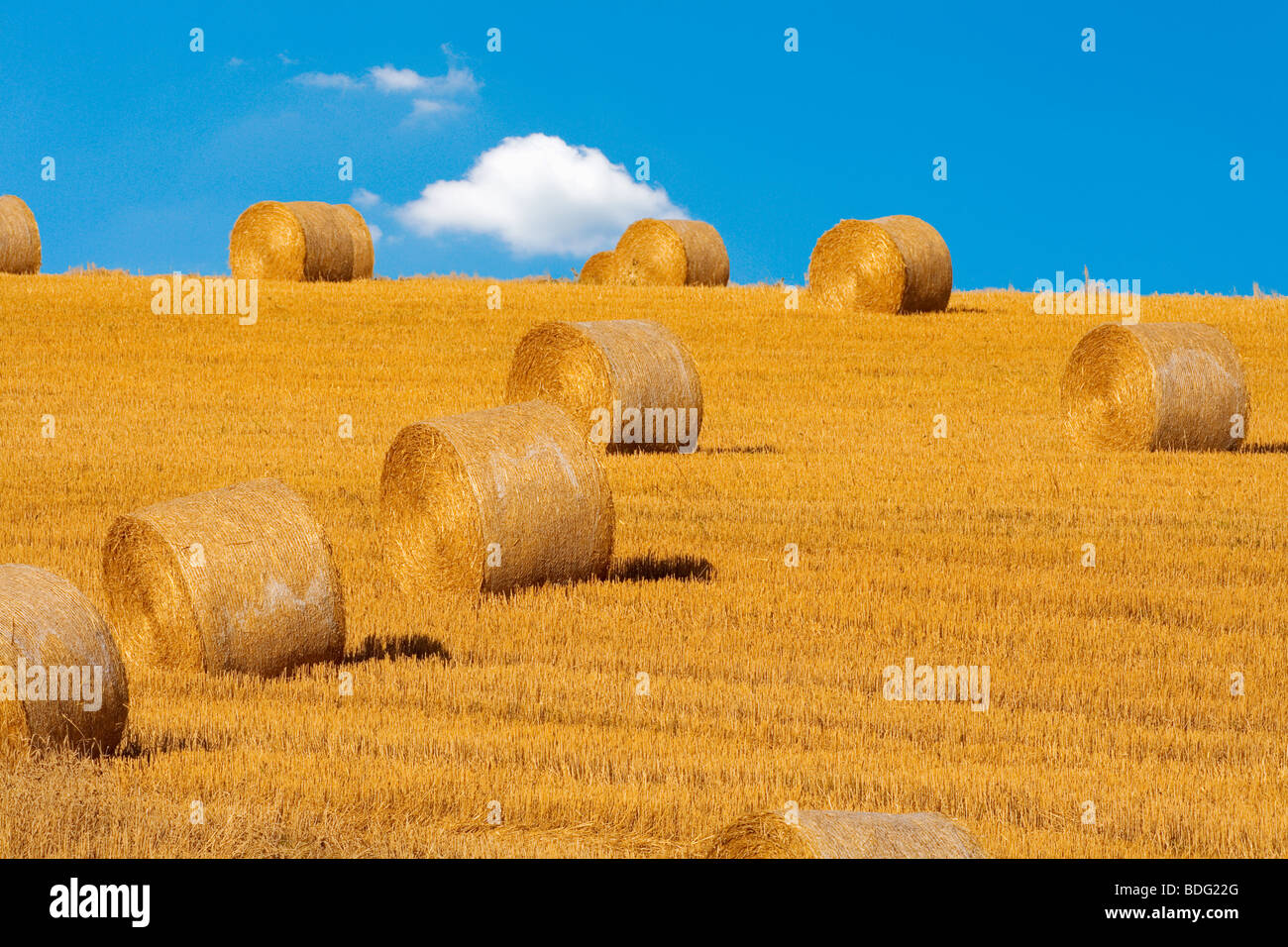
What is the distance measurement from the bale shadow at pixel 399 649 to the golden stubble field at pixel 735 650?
0.04 meters

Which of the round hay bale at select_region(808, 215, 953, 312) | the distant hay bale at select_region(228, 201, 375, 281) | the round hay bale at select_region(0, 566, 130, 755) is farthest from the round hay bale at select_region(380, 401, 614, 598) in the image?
the distant hay bale at select_region(228, 201, 375, 281)

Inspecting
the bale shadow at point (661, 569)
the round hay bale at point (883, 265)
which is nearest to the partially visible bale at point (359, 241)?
the round hay bale at point (883, 265)

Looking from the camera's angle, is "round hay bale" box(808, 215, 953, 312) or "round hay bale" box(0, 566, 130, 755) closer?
"round hay bale" box(0, 566, 130, 755)

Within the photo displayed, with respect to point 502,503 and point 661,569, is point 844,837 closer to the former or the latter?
point 502,503

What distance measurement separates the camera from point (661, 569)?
13930 mm

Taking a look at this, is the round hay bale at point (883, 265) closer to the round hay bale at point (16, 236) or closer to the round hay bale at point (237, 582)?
the round hay bale at point (16, 236)

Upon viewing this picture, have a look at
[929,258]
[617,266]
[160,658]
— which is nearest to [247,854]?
[160,658]

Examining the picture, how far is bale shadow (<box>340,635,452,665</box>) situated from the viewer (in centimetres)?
1088

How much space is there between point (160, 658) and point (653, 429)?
36.2ft

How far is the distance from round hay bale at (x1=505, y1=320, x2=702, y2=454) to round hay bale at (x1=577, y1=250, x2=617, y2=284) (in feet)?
61.7

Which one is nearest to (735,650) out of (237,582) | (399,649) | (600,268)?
(399,649)

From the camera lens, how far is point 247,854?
6809 mm

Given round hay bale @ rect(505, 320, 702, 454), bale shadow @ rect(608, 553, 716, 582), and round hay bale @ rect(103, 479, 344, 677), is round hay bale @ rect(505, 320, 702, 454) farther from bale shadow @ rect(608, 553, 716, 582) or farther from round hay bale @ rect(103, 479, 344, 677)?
round hay bale @ rect(103, 479, 344, 677)
